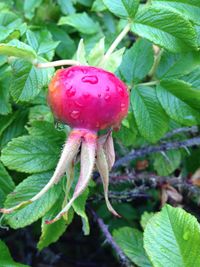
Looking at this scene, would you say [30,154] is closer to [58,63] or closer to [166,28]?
[58,63]

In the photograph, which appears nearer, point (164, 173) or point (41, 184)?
point (41, 184)

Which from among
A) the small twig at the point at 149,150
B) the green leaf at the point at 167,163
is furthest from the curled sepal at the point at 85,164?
the green leaf at the point at 167,163

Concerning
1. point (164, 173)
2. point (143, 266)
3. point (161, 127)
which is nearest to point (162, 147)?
point (164, 173)

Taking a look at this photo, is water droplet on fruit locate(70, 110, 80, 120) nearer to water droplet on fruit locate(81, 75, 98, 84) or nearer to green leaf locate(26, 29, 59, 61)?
water droplet on fruit locate(81, 75, 98, 84)

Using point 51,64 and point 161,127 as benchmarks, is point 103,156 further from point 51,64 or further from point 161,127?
point 161,127

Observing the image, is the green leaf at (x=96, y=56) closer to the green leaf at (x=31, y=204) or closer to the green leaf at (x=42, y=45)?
the green leaf at (x=42, y=45)

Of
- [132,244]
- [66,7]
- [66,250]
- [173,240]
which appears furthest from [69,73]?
[66,250]

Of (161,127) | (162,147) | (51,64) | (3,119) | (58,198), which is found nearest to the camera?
(51,64)
